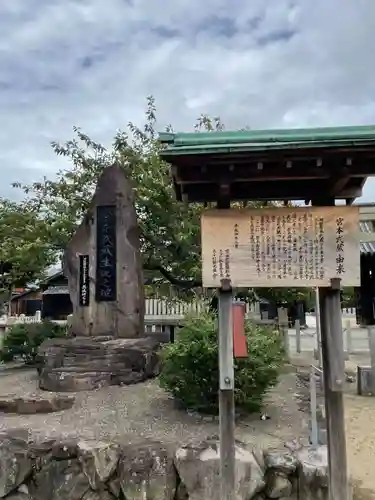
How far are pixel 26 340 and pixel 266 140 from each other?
11.9 m

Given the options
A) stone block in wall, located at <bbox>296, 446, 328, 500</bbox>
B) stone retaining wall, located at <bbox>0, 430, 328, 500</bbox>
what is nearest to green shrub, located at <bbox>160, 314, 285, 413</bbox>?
stone retaining wall, located at <bbox>0, 430, 328, 500</bbox>

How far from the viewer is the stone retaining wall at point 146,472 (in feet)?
16.7

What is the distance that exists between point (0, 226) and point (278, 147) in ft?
44.4

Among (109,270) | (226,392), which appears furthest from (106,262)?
(226,392)

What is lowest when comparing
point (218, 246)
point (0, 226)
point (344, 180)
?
point (218, 246)

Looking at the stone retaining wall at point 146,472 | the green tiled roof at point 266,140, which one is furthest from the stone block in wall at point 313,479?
the green tiled roof at point 266,140

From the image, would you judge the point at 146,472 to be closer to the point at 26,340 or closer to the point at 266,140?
the point at 266,140

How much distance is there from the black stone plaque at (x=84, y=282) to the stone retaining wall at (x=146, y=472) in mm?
5012

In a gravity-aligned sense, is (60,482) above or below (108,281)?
below

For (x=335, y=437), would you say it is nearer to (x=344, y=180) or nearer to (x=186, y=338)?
(x=344, y=180)

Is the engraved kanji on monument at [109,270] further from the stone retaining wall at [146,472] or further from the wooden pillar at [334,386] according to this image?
the wooden pillar at [334,386]

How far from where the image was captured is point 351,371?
43.2 ft

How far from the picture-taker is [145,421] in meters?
6.83

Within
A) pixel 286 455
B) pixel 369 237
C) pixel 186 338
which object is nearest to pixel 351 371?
pixel 186 338
